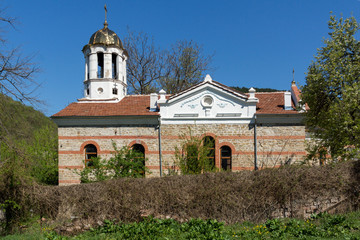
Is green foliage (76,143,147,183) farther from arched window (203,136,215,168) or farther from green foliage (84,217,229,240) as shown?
green foliage (84,217,229,240)

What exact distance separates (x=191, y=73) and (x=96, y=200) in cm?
2202

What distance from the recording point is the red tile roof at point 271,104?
1470 cm

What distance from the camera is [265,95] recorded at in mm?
16891

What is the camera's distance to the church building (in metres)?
14.8

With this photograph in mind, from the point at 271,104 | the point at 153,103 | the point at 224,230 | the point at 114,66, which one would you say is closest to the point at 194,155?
the point at 153,103

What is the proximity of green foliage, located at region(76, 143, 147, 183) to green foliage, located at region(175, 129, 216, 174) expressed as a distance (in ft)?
7.28

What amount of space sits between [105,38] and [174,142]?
874 cm

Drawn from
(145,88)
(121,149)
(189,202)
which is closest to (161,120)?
(121,149)

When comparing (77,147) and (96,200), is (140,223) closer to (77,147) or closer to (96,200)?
(96,200)

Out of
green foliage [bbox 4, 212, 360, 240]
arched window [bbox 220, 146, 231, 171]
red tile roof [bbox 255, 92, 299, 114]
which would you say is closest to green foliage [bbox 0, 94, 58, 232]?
green foliage [bbox 4, 212, 360, 240]

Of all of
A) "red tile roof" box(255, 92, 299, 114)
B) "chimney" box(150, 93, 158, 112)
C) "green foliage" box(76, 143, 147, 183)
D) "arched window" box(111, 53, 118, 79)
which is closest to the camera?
"green foliage" box(76, 143, 147, 183)

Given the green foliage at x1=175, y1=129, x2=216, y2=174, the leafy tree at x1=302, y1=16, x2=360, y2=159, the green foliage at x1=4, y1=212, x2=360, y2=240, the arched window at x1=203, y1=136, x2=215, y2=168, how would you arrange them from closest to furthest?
the green foliage at x1=4, y1=212, x2=360, y2=240 → the leafy tree at x1=302, y1=16, x2=360, y2=159 → the green foliage at x1=175, y1=129, x2=216, y2=174 → the arched window at x1=203, y1=136, x2=215, y2=168

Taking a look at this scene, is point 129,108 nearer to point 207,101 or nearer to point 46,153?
point 207,101

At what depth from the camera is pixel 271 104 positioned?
51.2 ft
